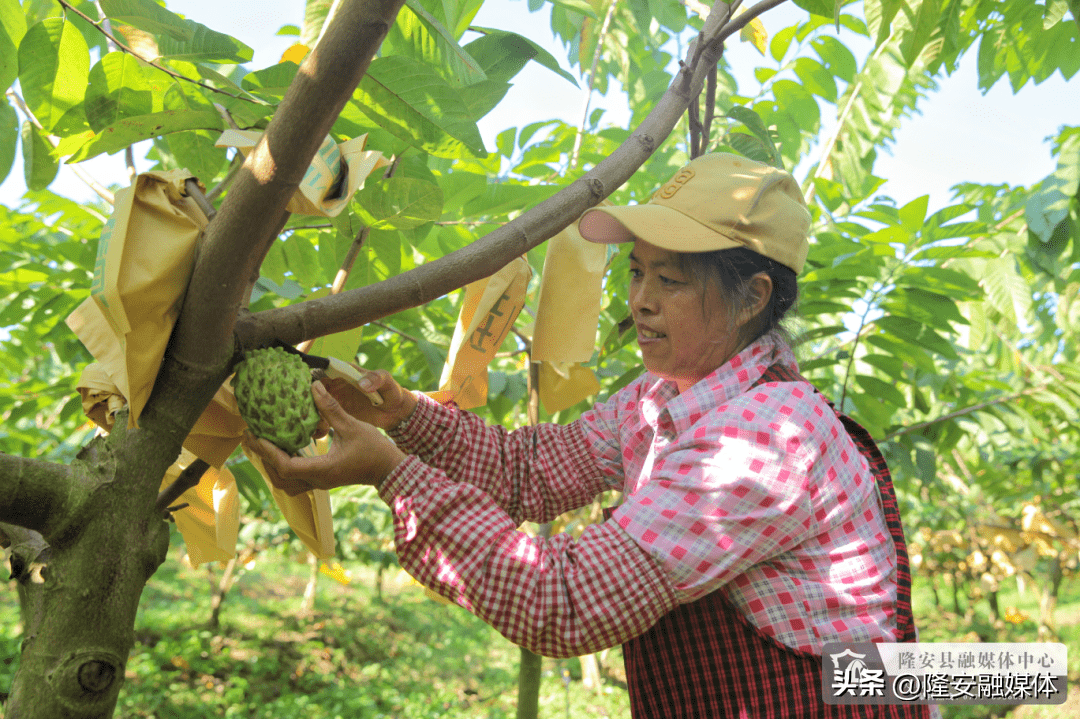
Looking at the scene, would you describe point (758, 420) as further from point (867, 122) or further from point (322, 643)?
point (322, 643)

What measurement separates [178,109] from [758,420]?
3.61 feet

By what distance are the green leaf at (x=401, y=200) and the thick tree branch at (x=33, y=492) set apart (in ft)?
2.36

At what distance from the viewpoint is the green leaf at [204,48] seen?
1.22 metres

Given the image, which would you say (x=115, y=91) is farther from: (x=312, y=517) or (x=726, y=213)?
(x=726, y=213)

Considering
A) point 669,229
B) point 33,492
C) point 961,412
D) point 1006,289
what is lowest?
point 33,492

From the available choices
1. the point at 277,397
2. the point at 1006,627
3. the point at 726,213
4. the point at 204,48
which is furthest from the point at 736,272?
the point at 1006,627

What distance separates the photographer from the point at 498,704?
5578 millimetres

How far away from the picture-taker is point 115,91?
132cm

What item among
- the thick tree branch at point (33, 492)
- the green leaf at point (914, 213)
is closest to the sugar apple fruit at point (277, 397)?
the thick tree branch at point (33, 492)

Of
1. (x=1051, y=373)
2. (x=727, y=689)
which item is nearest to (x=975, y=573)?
(x=1051, y=373)

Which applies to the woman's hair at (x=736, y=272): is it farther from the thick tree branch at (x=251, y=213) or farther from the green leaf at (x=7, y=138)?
the green leaf at (x=7, y=138)

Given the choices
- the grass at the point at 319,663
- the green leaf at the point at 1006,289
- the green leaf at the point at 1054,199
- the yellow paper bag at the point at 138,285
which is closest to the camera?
the yellow paper bag at the point at 138,285

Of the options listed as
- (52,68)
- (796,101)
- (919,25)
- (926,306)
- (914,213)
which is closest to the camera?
(52,68)

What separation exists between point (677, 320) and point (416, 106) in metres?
0.62
